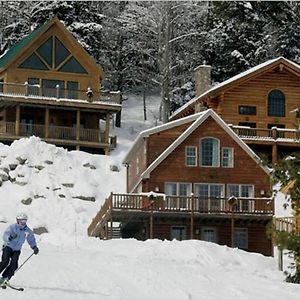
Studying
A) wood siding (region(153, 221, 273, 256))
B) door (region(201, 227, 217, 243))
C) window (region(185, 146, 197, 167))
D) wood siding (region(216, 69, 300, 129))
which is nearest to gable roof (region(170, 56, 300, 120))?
wood siding (region(216, 69, 300, 129))

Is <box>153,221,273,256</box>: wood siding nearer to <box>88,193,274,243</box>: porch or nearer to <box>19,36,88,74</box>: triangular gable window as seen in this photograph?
<box>88,193,274,243</box>: porch

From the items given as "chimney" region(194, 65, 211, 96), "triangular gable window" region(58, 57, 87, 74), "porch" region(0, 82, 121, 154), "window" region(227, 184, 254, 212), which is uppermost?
"triangular gable window" region(58, 57, 87, 74)

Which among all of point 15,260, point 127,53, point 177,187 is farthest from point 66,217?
point 127,53

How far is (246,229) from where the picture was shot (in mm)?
38656

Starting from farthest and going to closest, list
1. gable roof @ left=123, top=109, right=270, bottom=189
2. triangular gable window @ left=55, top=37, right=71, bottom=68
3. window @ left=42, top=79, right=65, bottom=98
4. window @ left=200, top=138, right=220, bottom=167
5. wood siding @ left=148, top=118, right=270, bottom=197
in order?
triangular gable window @ left=55, top=37, right=71, bottom=68 → window @ left=42, top=79, right=65, bottom=98 → window @ left=200, top=138, right=220, bottom=167 → wood siding @ left=148, top=118, right=270, bottom=197 → gable roof @ left=123, top=109, right=270, bottom=189

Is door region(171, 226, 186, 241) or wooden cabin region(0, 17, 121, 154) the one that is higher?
wooden cabin region(0, 17, 121, 154)

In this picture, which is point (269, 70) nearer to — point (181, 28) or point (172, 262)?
point (181, 28)

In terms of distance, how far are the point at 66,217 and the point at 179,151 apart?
6320 millimetres

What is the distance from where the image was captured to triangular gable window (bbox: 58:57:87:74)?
5462cm

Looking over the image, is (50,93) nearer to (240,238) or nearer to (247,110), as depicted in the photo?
(247,110)

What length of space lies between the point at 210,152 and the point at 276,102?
13.6m

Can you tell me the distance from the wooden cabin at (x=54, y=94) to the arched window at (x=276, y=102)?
356 inches

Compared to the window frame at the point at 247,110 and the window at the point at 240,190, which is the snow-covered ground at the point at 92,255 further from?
the window frame at the point at 247,110

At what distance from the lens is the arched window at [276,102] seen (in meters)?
52.2
